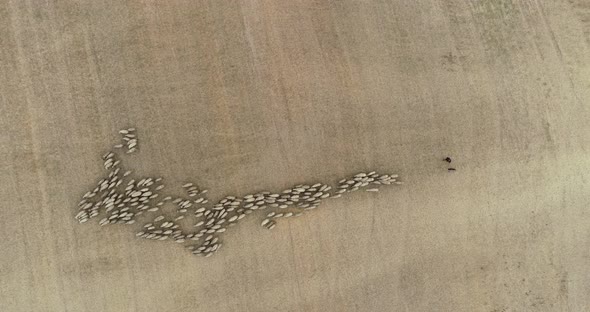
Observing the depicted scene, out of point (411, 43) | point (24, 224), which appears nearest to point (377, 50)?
point (411, 43)

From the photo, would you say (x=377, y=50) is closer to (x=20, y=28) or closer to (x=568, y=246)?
(x=568, y=246)

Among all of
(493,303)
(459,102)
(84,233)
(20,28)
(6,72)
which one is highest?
(20,28)

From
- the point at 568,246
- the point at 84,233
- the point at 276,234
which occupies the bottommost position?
the point at 568,246

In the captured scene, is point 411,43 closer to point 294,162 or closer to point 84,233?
point 294,162

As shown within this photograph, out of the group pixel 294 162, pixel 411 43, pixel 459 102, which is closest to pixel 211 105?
pixel 294 162

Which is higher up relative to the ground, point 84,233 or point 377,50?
point 377,50

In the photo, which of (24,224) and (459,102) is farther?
(459,102)
